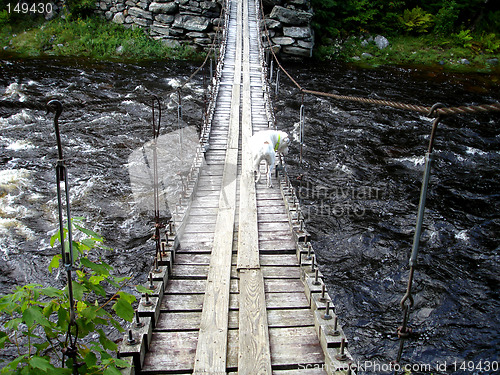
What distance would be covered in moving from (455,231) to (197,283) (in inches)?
235

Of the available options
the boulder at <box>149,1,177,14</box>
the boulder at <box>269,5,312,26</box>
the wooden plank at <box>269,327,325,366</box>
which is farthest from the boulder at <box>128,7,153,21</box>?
the wooden plank at <box>269,327,325,366</box>

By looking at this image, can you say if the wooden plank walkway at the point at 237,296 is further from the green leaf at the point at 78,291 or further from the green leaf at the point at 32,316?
the green leaf at the point at 32,316

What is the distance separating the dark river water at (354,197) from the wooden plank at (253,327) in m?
2.08

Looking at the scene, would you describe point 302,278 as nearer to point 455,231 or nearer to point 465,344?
point 465,344

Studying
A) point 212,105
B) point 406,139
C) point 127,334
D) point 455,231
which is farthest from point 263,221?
point 406,139

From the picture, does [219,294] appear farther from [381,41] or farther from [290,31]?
[381,41]

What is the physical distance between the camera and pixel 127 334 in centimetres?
367

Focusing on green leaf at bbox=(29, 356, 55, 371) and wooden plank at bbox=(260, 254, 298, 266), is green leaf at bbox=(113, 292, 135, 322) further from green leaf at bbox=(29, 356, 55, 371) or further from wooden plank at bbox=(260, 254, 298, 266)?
wooden plank at bbox=(260, 254, 298, 266)

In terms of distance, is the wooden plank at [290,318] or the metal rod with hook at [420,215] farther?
the wooden plank at [290,318]

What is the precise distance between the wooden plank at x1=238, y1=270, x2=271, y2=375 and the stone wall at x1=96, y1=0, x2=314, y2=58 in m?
18.4

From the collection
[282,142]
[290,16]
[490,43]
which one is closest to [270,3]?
[290,16]

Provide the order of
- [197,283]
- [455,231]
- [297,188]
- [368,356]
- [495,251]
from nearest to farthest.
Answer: [197,283]
[368,356]
[495,251]
[455,231]
[297,188]

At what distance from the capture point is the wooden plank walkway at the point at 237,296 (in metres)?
3.76

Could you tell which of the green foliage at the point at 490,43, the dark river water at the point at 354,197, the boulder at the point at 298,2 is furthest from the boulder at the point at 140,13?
the green foliage at the point at 490,43
